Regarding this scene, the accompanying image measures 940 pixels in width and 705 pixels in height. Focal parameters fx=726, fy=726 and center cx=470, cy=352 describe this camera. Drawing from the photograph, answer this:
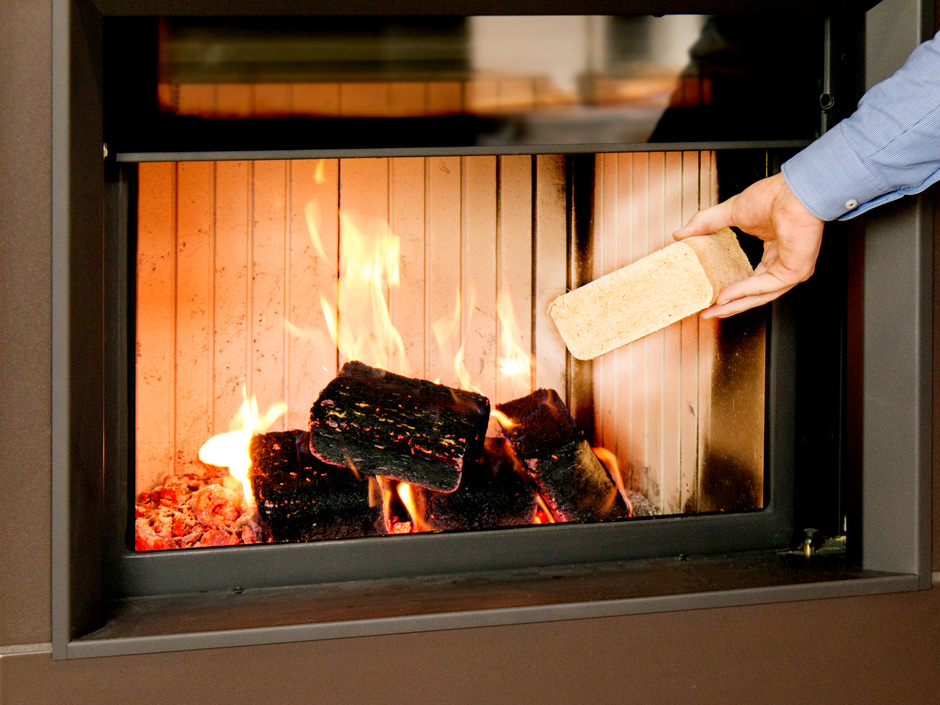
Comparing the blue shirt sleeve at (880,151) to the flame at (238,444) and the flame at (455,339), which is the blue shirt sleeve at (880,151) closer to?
the flame at (455,339)

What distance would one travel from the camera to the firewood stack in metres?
1.02

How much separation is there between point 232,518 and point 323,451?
20 centimetres

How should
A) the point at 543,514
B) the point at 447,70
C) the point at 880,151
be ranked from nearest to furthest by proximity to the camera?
the point at 880,151, the point at 447,70, the point at 543,514

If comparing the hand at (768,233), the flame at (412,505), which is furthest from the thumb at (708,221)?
the flame at (412,505)

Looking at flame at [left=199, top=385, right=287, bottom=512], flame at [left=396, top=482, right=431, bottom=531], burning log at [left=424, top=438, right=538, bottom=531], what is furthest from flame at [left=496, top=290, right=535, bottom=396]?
flame at [left=199, top=385, right=287, bottom=512]

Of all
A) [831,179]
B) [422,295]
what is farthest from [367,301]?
[831,179]

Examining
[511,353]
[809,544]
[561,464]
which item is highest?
[511,353]

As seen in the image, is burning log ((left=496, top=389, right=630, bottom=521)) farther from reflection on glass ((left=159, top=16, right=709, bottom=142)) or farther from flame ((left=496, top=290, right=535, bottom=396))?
reflection on glass ((left=159, top=16, right=709, bottom=142))

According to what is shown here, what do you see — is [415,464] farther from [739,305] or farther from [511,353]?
[739,305]

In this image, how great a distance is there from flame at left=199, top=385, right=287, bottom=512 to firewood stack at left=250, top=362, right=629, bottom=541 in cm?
6

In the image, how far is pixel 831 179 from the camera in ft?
2.90

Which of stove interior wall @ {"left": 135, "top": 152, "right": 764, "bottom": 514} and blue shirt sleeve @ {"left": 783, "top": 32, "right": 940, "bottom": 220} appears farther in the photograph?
stove interior wall @ {"left": 135, "top": 152, "right": 764, "bottom": 514}

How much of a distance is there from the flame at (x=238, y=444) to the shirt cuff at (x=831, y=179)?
2.76 ft

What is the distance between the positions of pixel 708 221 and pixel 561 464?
0.41 metres
